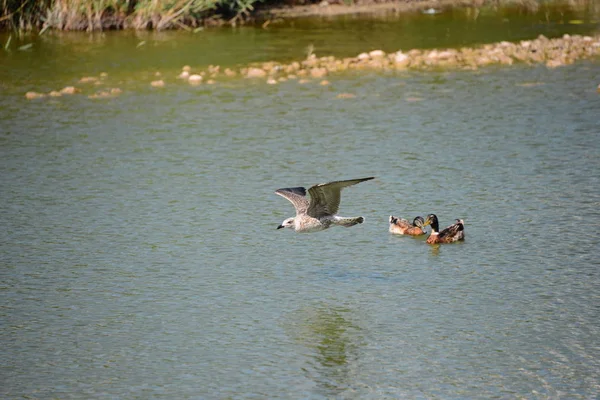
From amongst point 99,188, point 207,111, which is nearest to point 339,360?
point 99,188

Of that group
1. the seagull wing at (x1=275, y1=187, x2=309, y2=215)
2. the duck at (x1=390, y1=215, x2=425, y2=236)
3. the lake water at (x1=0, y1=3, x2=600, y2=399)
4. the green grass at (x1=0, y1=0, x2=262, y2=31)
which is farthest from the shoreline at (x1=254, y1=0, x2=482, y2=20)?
the seagull wing at (x1=275, y1=187, x2=309, y2=215)

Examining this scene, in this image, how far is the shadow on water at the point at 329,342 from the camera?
7.11 metres

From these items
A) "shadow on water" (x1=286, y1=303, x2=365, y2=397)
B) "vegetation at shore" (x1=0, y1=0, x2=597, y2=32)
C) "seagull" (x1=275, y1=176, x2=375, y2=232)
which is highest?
"vegetation at shore" (x1=0, y1=0, x2=597, y2=32)

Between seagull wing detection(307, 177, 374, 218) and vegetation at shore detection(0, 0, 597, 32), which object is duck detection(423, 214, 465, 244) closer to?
seagull wing detection(307, 177, 374, 218)

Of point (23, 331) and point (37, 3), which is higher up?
point (37, 3)

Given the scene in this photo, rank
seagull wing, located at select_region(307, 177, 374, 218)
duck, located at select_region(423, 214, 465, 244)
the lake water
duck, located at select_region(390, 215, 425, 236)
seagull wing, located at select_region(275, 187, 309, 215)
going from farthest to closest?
duck, located at select_region(390, 215, 425, 236)
duck, located at select_region(423, 214, 465, 244)
seagull wing, located at select_region(275, 187, 309, 215)
seagull wing, located at select_region(307, 177, 374, 218)
the lake water

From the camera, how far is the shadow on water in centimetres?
711

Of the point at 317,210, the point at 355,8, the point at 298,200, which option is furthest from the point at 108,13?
the point at 317,210

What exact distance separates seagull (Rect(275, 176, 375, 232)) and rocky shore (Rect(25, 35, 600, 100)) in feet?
22.3

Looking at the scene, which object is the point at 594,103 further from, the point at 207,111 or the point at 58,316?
the point at 58,316

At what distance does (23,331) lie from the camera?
26.0 ft

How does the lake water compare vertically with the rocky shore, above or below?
below

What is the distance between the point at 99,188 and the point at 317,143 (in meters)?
→ 2.80

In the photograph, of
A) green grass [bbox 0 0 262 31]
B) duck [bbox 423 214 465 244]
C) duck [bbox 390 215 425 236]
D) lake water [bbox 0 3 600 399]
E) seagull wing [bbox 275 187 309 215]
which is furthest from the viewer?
green grass [bbox 0 0 262 31]
